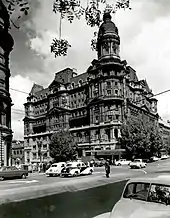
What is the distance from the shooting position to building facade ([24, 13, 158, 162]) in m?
85.0

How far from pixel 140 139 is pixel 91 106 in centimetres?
2768

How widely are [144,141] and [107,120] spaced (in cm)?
2103

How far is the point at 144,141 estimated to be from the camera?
6619cm

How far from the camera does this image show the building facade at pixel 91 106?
85000 mm

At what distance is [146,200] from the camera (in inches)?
226

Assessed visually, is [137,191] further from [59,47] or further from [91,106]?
[91,106]

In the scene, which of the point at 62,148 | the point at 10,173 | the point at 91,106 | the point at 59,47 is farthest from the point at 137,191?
the point at 91,106

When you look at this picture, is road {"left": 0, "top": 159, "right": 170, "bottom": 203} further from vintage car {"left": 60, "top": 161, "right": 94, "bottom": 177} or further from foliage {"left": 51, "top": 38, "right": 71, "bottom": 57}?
foliage {"left": 51, "top": 38, "right": 71, "bottom": 57}

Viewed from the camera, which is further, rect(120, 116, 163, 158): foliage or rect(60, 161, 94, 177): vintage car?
rect(120, 116, 163, 158): foliage

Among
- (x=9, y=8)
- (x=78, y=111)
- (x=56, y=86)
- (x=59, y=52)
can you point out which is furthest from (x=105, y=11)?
(x=56, y=86)

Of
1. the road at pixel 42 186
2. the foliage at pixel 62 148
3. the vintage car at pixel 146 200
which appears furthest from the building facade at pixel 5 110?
the vintage car at pixel 146 200

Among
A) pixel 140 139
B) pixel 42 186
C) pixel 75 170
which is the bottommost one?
pixel 42 186

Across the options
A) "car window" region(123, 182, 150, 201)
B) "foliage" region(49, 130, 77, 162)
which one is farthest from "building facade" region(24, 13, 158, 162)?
"car window" region(123, 182, 150, 201)

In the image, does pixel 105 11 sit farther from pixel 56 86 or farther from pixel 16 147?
pixel 16 147
